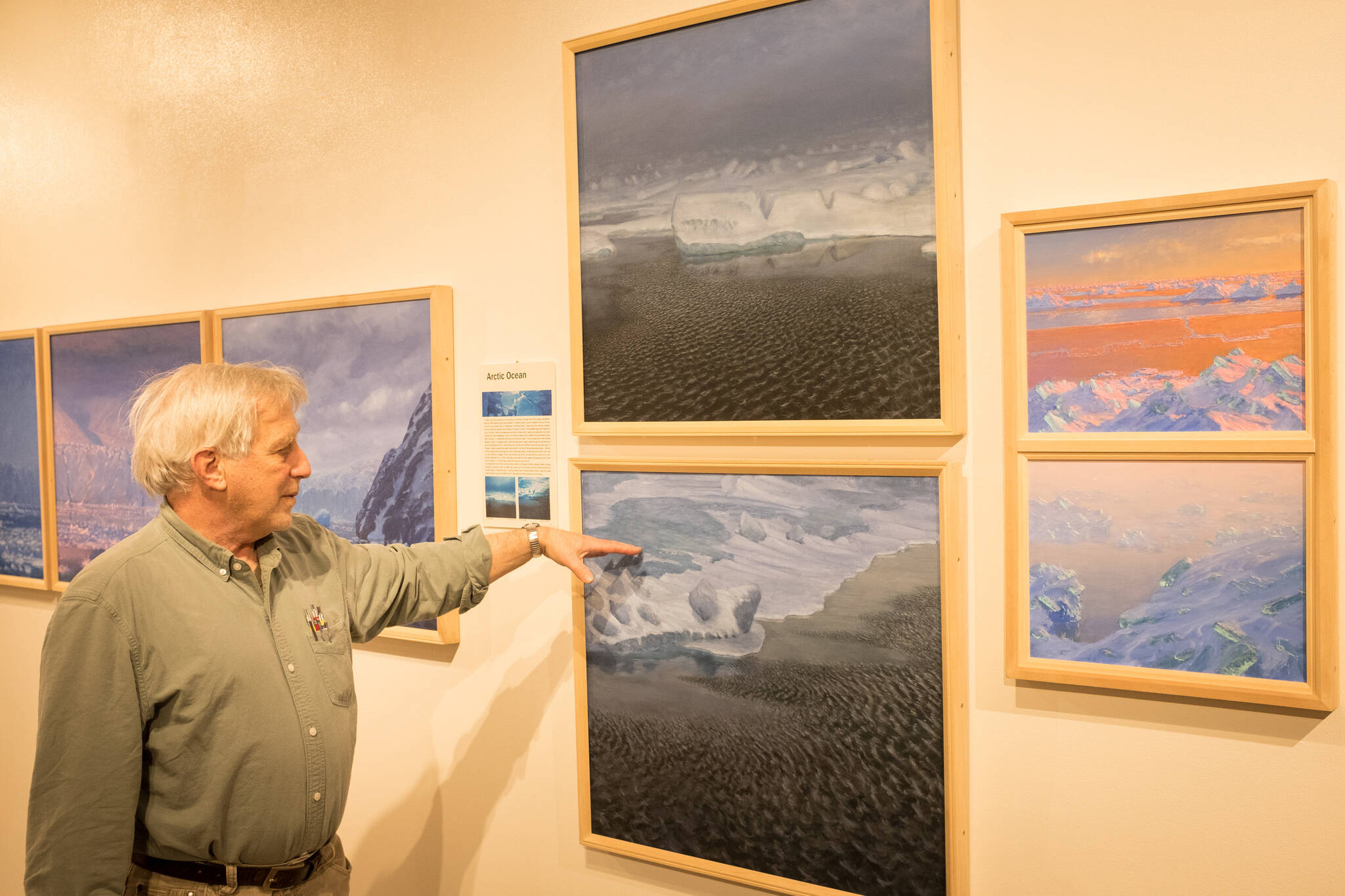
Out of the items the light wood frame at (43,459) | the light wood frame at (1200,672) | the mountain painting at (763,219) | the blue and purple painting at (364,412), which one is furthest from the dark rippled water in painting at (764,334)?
the light wood frame at (43,459)

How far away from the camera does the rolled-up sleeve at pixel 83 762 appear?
1190mm

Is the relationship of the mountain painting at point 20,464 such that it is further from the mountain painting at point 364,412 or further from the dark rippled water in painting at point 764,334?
the dark rippled water in painting at point 764,334

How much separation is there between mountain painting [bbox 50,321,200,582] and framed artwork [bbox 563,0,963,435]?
1.41 m

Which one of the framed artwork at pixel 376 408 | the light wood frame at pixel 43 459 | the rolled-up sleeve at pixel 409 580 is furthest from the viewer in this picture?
the light wood frame at pixel 43 459

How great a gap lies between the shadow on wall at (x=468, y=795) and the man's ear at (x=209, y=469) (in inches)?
28.8

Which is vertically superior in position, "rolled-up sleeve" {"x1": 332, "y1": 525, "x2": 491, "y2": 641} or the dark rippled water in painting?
the dark rippled water in painting

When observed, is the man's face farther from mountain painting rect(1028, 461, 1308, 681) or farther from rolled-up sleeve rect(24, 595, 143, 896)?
mountain painting rect(1028, 461, 1308, 681)

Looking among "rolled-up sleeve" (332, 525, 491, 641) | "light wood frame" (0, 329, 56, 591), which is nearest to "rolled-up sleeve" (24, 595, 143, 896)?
"rolled-up sleeve" (332, 525, 491, 641)

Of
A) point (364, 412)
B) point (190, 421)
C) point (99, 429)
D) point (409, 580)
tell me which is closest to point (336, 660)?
point (409, 580)

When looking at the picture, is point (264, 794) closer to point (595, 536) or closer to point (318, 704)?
point (318, 704)

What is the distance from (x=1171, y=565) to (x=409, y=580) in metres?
1.32

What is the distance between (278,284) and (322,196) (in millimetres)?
270

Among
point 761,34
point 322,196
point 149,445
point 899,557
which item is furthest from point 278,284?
point 899,557

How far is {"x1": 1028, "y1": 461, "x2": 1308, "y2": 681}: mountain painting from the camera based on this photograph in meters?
1.14
